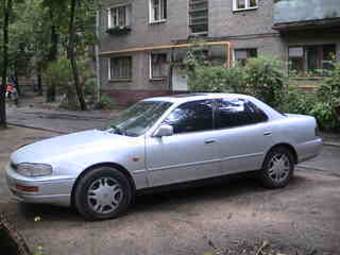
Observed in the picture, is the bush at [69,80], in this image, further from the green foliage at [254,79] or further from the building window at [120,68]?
the green foliage at [254,79]

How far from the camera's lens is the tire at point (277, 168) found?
28.9ft

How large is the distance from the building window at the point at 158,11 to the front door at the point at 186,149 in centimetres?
2352

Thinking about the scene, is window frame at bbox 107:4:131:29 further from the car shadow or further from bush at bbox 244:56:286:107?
the car shadow

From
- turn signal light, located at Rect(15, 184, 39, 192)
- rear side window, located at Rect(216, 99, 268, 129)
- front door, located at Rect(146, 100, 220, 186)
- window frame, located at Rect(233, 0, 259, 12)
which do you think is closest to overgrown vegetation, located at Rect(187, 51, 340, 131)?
window frame, located at Rect(233, 0, 259, 12)

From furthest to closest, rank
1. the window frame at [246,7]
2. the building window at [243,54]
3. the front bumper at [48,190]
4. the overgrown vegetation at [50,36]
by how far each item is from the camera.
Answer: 1. the overgrown vegetation at [50,36]
2. the building window at [243,54]
3. the window frame at [246,7]
4. the front bumper at [48,190]

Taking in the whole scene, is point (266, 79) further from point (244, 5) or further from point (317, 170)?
point (244, 5)

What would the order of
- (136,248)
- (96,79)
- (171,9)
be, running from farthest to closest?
(96,79) → (171,9) → (136,248)

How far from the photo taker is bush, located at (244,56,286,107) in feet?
61.9

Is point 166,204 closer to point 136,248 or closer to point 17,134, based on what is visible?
point 136,248

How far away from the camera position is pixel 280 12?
24.2 m

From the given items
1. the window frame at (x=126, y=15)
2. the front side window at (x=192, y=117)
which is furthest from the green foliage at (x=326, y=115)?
the window frame at (x=126, y=15)

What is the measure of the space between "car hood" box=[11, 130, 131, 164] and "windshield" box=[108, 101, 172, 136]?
7.9 inches

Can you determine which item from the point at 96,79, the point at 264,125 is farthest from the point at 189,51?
the point at 264,125

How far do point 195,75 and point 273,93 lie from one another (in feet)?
10.9
